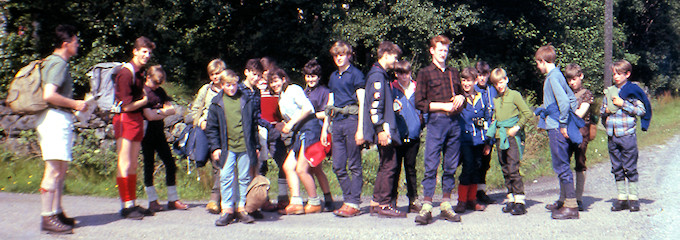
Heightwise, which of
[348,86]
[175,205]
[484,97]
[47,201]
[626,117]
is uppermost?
[348,86]

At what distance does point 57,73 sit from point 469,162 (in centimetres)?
412

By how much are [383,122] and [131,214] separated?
2615 millimetres

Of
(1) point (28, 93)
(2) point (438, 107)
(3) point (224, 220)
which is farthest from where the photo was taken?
(2) point (438, 107)

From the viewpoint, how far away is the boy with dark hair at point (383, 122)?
652cm

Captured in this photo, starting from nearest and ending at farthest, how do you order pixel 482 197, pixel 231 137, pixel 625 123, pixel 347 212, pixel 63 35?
pixel 63 35 < pixel 231 137 < pixel 347 212 < pixel 625 123 < pixel 482 197

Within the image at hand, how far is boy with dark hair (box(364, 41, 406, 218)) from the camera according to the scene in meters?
6.52

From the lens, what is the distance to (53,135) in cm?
584

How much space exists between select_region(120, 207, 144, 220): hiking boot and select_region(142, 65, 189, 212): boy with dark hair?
41 centimetres

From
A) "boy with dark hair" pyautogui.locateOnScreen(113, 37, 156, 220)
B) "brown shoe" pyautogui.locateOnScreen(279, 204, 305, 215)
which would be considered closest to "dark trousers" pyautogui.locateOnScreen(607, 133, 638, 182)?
"brown shoe" pyautogui.locateOnScreen(279, 204, 305, 215)

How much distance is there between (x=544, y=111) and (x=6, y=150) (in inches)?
318

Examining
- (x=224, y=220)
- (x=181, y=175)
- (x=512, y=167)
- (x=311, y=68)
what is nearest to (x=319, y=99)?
(x=311, y=68)

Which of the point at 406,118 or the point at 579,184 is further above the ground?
the point at 406,118

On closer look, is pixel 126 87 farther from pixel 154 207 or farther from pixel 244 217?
pixel 244 217

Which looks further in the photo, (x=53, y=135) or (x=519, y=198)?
(x=519, y=198)
